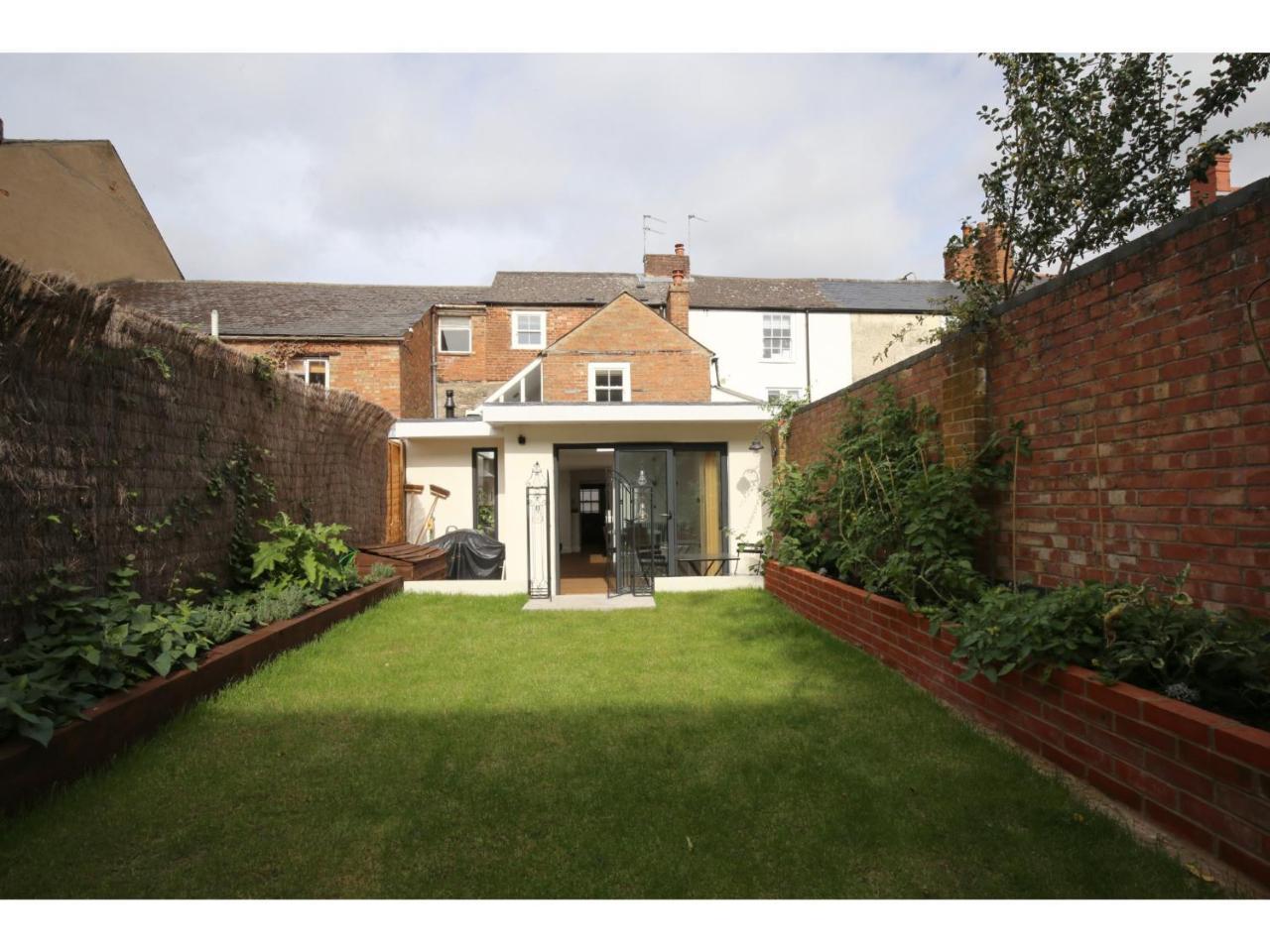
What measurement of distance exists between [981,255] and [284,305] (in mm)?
17065

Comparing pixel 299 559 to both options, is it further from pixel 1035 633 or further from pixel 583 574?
pixel 583 574

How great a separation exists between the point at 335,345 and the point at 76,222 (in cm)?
600

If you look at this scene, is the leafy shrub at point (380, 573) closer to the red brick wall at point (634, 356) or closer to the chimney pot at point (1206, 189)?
the red brick wall at point (634, 356)

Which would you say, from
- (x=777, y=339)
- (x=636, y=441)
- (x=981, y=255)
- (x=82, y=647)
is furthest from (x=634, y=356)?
(x=82, y=647)

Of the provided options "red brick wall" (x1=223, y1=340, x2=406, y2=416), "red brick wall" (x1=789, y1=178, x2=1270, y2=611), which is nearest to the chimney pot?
"red brick wall" (x1=789, y1=178, x2=1270, y2=611)

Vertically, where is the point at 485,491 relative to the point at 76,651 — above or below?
above

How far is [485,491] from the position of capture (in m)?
11.7

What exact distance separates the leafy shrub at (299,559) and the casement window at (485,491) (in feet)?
15.7

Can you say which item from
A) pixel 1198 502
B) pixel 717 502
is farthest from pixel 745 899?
pixel 717 502

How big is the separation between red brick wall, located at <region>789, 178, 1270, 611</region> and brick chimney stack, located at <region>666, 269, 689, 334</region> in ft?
51.2

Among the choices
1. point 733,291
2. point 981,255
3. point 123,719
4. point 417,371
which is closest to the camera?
point 123,719

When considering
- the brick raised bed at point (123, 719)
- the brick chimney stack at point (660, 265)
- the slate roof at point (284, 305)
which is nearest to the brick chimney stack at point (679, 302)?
the brick chimney stack at point (660, 265)

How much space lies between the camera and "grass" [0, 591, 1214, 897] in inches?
80.4

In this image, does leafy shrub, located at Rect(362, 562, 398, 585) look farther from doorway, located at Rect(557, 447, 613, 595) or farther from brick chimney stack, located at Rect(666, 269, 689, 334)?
brick chimney stack, located at Rect(666, 269, 689, 334)
